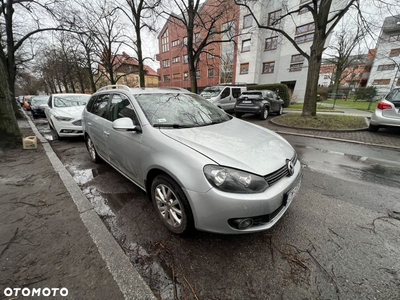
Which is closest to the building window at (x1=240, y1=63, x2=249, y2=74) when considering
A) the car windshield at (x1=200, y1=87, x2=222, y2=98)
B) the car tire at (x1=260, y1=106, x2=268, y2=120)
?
the car windshield at (x1=200, y1=87, x2=222, y2=98)

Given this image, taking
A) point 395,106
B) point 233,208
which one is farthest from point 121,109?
point 395,106

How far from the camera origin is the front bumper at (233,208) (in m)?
1.63

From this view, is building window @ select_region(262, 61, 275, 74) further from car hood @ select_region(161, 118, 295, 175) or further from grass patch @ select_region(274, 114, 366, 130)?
car hood @ select_region(161, 118, 295, 175)

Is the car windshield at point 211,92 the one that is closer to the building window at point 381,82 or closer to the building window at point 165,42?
the building window at point 165,42

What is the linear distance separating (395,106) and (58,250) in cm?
915

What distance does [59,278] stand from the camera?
5.35 ft

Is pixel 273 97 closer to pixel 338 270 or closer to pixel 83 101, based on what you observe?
pixel 83 101

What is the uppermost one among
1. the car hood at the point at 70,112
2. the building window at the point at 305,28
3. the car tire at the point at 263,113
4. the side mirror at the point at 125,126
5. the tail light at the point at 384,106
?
the building window at the point at 305,28

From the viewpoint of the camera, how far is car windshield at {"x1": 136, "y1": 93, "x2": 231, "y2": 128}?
8.10 feet

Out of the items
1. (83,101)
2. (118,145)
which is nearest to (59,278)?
(118,145)

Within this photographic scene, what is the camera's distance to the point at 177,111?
274cm

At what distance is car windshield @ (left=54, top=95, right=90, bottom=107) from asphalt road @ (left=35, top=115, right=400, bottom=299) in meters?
6.06

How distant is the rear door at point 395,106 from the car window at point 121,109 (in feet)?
26.4

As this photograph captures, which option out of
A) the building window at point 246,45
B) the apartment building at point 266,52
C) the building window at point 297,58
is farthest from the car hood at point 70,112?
the building window at point 246,45
